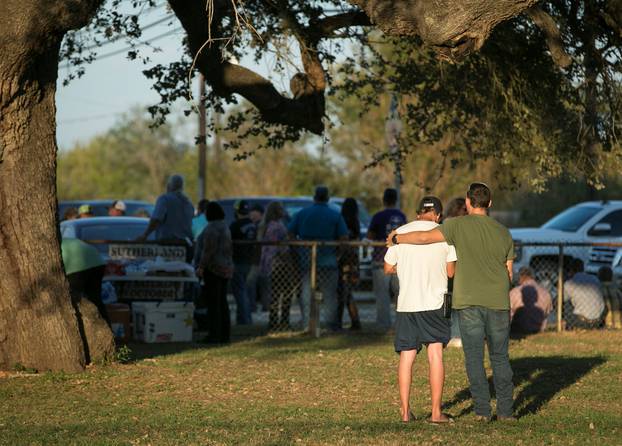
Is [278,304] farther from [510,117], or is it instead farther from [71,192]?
[71,192]

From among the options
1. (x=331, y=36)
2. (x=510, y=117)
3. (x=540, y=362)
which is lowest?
(x=540, y=362)

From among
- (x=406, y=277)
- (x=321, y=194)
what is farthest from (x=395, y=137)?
(x=406, y=277)

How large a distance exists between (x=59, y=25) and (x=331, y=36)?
16.0ft

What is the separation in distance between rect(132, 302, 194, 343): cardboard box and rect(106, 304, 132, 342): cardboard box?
19 centimetres

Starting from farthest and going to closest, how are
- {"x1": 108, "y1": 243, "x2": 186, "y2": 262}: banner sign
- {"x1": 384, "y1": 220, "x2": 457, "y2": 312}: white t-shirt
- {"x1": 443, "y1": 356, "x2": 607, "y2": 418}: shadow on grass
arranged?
{"x1": 108, "y1": 243, "x2": 186, "y2": 262}: banner sign, {"x1": 443, "y1": 356, "x2": 607, "y2": 418}: shadow on grass, {"x1": 384, "y1": 220, "x2": 457, "y2": 312}: white t-shirt

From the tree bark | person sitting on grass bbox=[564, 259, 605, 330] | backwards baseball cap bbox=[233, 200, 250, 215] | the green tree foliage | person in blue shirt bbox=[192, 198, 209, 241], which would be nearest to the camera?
the tree bark

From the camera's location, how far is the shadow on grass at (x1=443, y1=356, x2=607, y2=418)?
1086cm

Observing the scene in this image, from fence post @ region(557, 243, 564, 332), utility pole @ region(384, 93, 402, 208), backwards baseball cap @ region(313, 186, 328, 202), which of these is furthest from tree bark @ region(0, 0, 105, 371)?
fence post @ region(557, 243, 564, 332)

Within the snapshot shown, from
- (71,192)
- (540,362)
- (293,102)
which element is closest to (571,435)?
(540,362)

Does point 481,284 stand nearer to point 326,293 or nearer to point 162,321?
point 162,321

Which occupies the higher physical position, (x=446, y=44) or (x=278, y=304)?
(x=446, y=44)

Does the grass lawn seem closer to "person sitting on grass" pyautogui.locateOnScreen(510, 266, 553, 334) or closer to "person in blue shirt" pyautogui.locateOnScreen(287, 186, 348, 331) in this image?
"person sitting on grass" pyautogui.locateOnScreen(510, 266, 553, 334)

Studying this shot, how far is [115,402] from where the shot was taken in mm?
10789

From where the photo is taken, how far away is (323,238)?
56.0 feet
